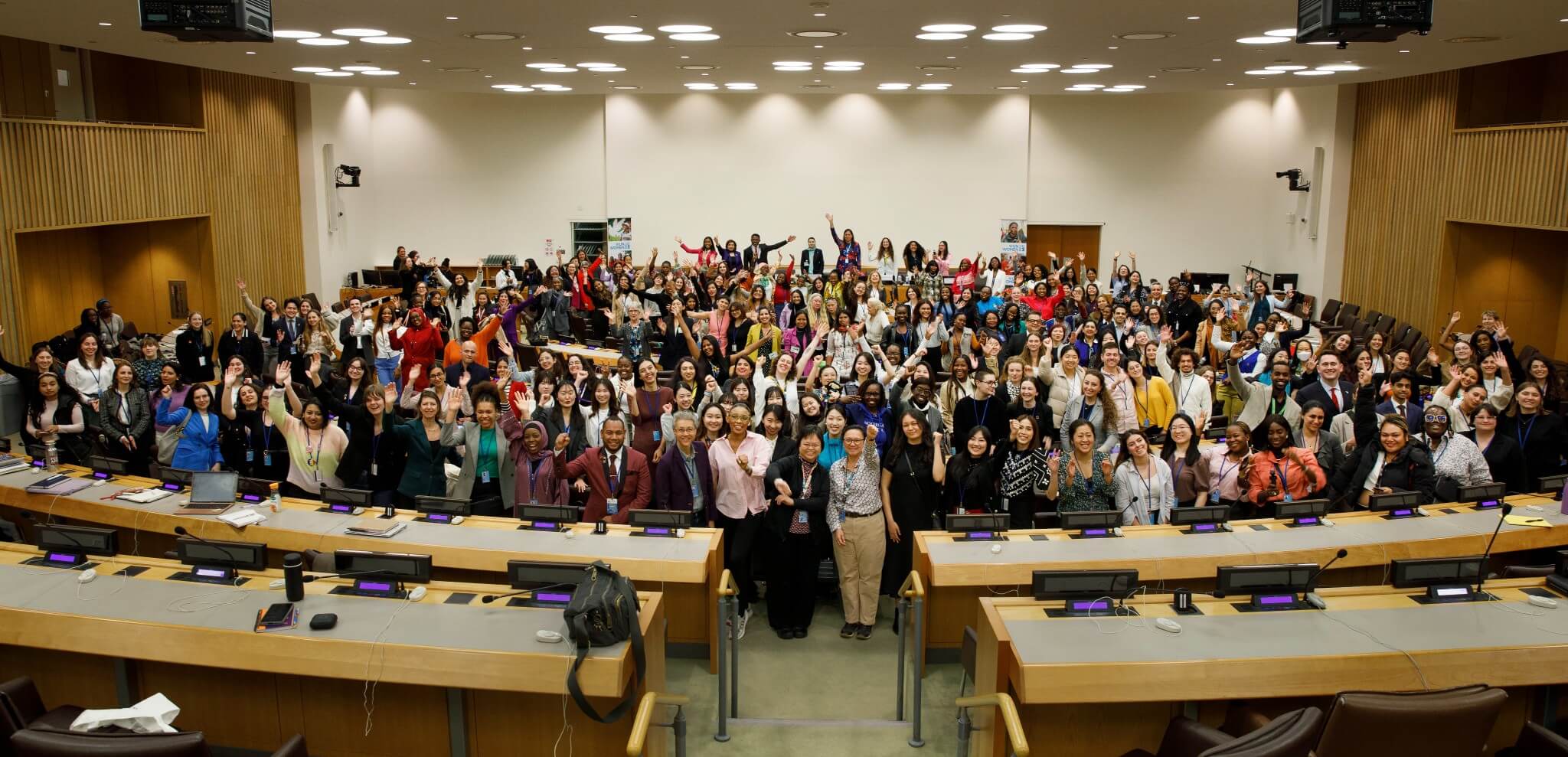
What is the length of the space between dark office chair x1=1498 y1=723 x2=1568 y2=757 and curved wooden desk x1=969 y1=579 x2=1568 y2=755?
0.27 meters

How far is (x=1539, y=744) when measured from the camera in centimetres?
419

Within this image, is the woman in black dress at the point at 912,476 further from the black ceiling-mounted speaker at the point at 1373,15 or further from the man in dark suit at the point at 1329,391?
the man in dark suit at the point at 1329,391

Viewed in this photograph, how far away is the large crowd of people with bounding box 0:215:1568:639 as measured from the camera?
22.2 feet

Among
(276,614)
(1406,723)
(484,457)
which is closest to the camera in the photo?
(1406,723)

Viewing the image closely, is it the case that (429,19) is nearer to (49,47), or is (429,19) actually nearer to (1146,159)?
(49,47)

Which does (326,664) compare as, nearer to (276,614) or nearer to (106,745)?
(276,614)

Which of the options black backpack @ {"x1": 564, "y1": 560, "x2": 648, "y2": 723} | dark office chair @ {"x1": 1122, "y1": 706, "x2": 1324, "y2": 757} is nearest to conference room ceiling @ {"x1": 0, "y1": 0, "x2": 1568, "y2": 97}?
black backpack @ {"x1": 564, "y1": 560, "x2": 648, "y2": 723}

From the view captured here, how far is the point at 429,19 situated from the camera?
8.43 m

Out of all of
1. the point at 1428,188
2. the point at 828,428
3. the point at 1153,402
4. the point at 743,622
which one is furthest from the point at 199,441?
the point at 1428,188

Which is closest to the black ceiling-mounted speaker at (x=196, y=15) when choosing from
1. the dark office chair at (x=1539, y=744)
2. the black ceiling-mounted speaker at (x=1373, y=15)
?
the black ceiling-mounted speaker at (x=1373, y=15)

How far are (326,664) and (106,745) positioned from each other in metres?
1.12

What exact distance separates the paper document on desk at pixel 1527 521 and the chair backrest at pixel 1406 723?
131 inches

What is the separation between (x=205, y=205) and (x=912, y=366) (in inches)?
444

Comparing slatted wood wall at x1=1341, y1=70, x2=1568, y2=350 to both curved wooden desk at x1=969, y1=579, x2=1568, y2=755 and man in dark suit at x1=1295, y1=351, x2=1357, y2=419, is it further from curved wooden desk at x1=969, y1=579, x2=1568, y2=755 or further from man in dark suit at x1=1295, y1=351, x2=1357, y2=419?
curved wooden desk at x1=969, y1=579, x2=1568, y2=755
